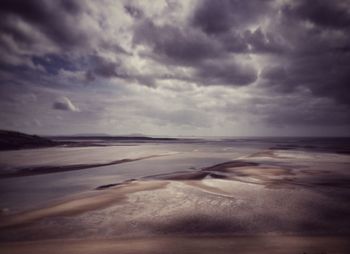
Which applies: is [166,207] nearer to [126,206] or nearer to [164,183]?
[126,206]

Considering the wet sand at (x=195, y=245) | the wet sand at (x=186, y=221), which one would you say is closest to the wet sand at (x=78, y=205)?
the wet sand at (x=186, y=221)

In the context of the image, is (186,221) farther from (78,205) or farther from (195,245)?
(78,205)

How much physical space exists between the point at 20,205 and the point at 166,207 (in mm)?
6818

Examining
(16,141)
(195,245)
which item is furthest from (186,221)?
(16,141)

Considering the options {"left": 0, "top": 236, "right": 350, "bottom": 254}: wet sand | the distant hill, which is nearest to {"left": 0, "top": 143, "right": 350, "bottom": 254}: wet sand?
{"left": 0, "top": 236, "right": 350, "bottom": 254}: wet sand

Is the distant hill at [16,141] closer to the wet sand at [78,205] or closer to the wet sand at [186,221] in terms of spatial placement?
the wet sand at [78,205]

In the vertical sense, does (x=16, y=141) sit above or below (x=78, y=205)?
above

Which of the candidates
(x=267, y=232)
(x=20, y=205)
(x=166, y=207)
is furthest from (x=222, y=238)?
(x=20, y=205)

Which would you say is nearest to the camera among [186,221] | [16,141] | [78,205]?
[186,221]

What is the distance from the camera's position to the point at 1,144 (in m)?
48.0

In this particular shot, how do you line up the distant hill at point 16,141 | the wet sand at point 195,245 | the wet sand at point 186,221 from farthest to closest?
the distant hill at point 16,141 < the wet sand at point 186,221 < the wet sand at point 195,245

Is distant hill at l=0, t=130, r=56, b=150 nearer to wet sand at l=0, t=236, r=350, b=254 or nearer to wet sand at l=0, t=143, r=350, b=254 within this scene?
wet sand at l=0, t=143, r=350, b=254

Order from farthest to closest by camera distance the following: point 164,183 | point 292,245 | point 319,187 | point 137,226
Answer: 1. point 164,183
2. point 319,187
3. point 137,226
4. point 292,245

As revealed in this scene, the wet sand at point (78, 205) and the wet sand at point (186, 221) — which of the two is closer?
the wet sand at point (186, 221)
